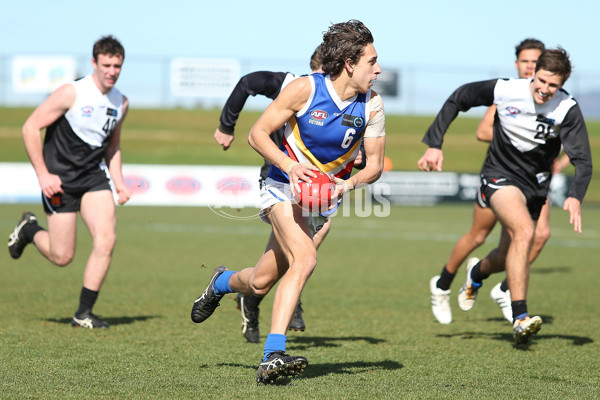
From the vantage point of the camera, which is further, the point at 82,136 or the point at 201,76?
the point at 201,76

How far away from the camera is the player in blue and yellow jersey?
15.9 feet

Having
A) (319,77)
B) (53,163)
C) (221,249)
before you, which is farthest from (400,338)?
(221,249)

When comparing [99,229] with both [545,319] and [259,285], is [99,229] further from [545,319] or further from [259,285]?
[545,319]

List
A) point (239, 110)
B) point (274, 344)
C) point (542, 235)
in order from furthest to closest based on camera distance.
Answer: point (542, 235), point (239, 110), point (274, 344)

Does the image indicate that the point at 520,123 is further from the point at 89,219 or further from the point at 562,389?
the point at 89,219

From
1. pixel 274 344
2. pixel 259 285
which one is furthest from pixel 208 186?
pixel 274 344

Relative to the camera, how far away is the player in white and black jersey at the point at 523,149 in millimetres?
6133

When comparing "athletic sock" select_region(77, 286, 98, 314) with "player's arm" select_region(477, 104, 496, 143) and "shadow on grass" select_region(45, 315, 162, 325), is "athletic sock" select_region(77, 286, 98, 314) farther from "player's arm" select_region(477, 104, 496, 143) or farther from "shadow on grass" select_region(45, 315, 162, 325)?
"player's arm" select_region(477, 104, 496, 143)

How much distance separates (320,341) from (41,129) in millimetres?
2944

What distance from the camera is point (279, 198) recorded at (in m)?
5.14

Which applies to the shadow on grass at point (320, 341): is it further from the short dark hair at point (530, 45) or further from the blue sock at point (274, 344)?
the short dark hair at point (530, 45)

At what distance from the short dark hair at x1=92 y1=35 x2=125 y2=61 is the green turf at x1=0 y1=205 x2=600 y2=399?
2.09 metres

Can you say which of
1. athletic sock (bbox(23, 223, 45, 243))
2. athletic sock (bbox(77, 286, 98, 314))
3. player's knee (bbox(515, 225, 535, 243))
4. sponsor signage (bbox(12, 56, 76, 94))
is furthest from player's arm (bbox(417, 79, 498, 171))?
sponsor signage (bbox(12, 56, 76, 94))

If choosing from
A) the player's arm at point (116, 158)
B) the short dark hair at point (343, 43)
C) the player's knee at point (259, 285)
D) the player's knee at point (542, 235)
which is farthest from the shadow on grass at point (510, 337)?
the player's arm at point (116, 158)
